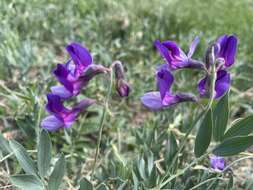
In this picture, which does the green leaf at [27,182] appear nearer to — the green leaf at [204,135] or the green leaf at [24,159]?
the green leaf at [24,159]

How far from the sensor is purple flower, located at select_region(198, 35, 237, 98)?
1.50 meters

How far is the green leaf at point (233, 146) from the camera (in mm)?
1360

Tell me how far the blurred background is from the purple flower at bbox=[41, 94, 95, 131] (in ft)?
1.29

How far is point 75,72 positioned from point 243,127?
1.57ft

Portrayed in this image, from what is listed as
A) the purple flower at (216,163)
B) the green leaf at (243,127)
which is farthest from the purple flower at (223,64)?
the purple flower at (216,163)

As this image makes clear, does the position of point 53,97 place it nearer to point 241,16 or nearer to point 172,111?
point 172,111

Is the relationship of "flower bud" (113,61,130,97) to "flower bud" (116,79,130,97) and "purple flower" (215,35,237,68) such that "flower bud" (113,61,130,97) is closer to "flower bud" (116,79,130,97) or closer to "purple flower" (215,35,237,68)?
"flower bud" (116,79,130,97)

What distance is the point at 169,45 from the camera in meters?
1.52

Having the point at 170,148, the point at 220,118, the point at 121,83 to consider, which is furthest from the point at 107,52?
the point at 220,118

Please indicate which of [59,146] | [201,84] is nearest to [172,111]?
[59,146]

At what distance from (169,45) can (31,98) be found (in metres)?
0.67

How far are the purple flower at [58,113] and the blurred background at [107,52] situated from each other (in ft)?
1.29

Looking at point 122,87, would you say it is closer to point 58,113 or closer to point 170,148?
point 58,113

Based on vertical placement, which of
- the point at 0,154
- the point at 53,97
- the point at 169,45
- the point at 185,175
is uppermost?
the point at 169,45
